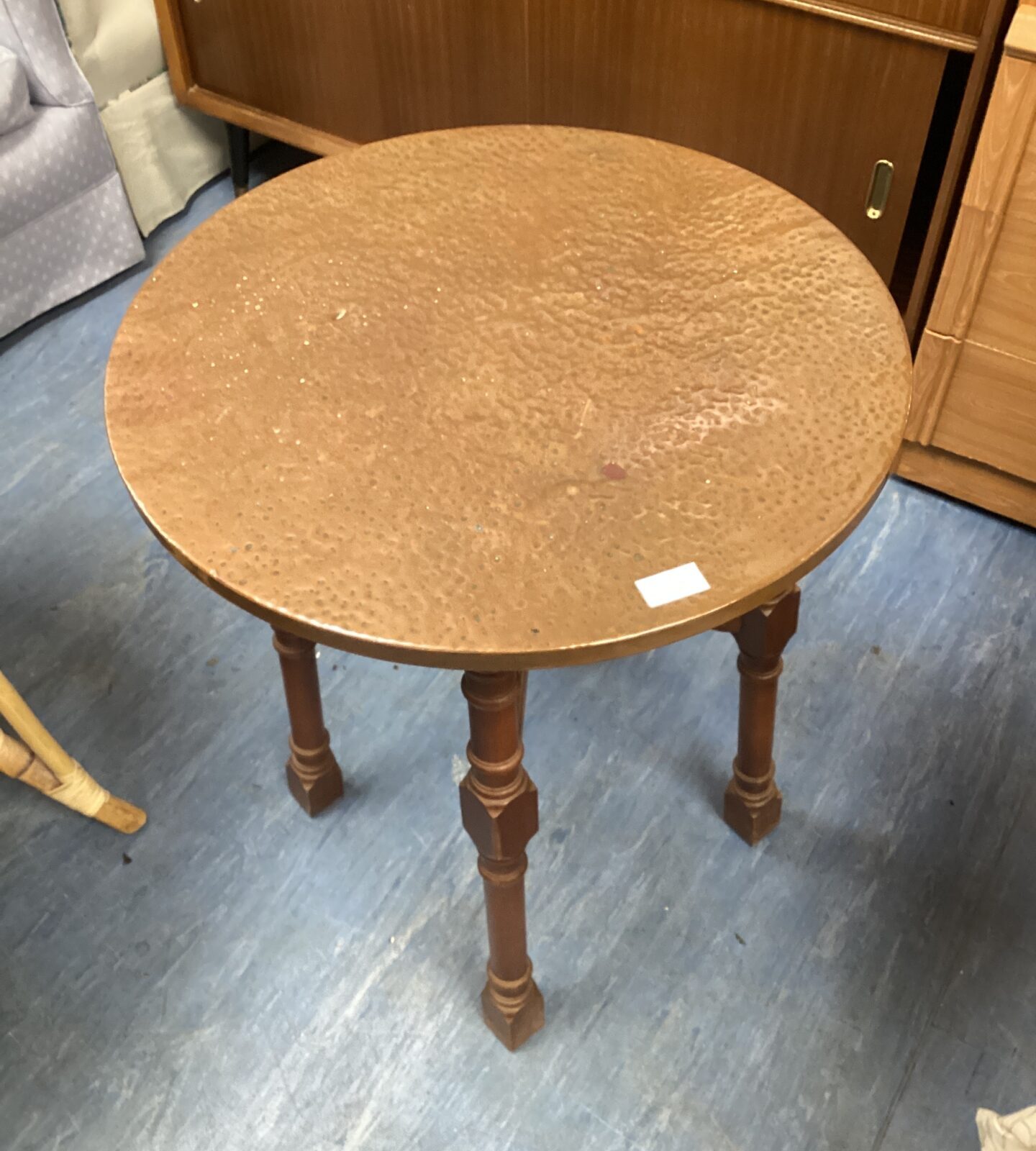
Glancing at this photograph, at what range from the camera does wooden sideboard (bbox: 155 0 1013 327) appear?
1.48 meters

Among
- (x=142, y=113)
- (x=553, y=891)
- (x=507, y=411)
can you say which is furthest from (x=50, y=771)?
(x=142, y=113)

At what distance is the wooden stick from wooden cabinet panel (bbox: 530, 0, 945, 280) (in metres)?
1.15

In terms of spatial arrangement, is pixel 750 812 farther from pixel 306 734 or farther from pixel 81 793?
pixel 81 793

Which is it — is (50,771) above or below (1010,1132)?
below

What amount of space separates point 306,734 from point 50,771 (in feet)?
0.98

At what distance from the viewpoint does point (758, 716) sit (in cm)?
130

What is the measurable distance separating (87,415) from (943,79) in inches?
55.4

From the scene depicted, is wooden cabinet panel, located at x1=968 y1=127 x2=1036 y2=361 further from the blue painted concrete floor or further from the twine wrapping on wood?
the twine wrapping on wood

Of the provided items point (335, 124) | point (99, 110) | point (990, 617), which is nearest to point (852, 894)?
point (990, 617)

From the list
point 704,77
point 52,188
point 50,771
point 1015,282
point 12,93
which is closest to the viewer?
point 50,771

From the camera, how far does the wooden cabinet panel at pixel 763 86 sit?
150 cm

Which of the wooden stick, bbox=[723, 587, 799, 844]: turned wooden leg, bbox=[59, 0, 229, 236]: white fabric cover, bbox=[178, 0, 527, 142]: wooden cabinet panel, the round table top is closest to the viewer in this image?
the round table top

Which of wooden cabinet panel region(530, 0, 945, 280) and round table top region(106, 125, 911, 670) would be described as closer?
round table top region(106, 125, 911, 670)

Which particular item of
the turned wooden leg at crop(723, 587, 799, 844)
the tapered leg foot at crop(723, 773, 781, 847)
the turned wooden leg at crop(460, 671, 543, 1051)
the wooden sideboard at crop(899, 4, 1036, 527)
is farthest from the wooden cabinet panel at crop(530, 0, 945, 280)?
the turned wooden leg at crop(460, 671, 543, 1051)
